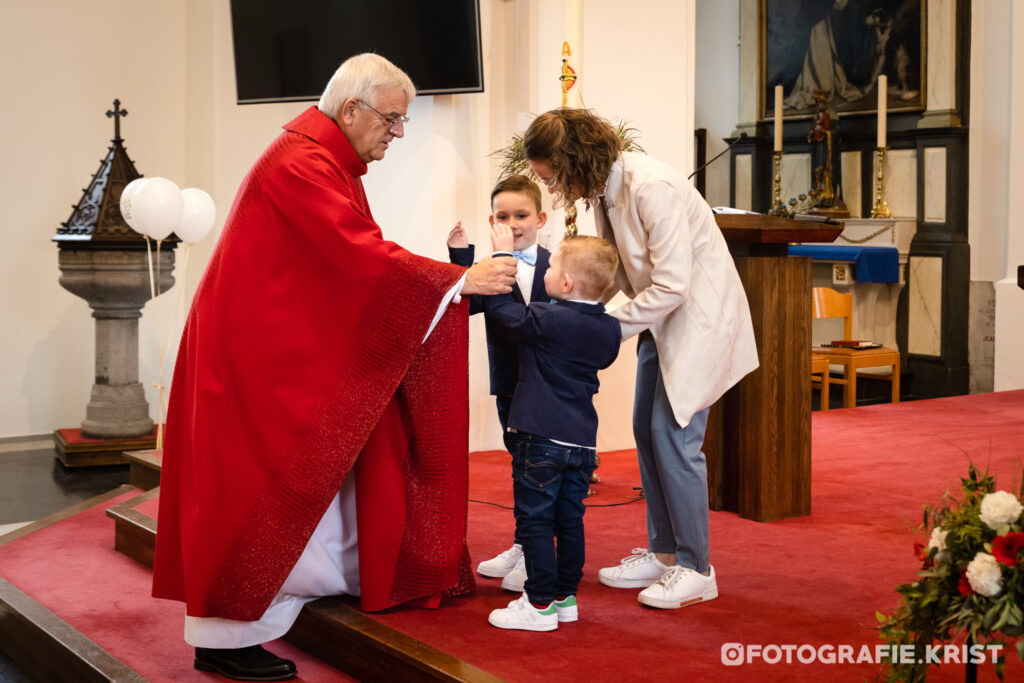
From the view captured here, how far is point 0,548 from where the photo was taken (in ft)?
13.3

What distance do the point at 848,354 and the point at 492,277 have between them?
4.99 meters

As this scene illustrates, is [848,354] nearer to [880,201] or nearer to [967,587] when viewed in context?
[880,201]

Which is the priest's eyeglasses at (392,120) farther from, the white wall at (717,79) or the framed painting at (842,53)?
the white wall at (717,79)

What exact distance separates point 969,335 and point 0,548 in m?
7.17

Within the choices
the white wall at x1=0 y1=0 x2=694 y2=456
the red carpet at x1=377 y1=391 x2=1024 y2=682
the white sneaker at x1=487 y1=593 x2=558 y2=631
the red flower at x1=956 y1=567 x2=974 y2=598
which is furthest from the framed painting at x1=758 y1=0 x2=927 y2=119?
the red flower at x1=956 y1=567 x2=974 y2=598

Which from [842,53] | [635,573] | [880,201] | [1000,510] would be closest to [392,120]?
[635,573]

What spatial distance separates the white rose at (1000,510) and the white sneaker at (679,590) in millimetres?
1156

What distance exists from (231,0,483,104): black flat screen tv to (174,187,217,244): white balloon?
602mm

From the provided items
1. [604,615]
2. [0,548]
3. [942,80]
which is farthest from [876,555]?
[942,80]

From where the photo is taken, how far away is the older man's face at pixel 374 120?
103 inches

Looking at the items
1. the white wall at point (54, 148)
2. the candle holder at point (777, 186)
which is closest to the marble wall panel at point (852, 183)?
the candle holder at point (777, 186)

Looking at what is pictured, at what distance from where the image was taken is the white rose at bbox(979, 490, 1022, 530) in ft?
5.84

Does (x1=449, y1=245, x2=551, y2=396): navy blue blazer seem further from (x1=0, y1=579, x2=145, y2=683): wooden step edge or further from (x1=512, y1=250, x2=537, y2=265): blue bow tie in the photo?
(x1=0, y1=579, x2=145, y2=683): wooden step edge

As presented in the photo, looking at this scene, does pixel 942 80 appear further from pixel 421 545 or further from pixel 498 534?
pixel 421 545
